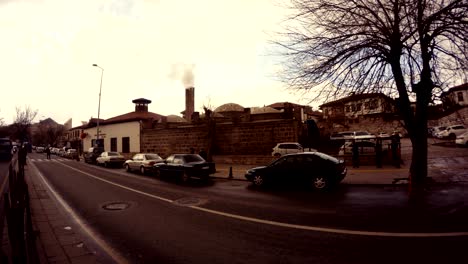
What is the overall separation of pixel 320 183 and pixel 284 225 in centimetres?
519

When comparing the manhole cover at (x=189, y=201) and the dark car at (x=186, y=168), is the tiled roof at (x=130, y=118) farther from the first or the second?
the manhole cover at (x=189, y=201)

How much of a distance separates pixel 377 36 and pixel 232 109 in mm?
36990

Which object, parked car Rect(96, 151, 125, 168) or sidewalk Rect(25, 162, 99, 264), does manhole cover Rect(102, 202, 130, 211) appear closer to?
sidewalk Rect(25, 162, 99, 264)

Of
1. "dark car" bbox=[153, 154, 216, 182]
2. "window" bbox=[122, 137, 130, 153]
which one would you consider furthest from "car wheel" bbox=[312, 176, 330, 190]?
"window" bbox=[122, 137, 130, 153]

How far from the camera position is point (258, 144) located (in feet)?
91.2

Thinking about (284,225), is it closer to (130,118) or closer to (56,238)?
(56,238)

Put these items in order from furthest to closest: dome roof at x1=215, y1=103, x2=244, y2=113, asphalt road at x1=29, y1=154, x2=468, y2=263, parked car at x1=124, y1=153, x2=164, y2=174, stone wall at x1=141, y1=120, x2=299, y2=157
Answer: dome roof at x1=215, y1=103, x2=244, y2=113, stone wall at x1=141, y1=120, x2=299, y2=157, parked car at x1=124, y1=153, x2=164, y2=174, asphalt road at x1=29, y1=154, x2=468, y2=263

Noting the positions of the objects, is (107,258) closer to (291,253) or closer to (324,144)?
(291,253)

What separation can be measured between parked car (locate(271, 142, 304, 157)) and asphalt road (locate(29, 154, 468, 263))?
40.0ft

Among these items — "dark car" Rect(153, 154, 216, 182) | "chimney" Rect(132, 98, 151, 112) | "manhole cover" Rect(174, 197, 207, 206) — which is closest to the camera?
"manhole cover" Rect(174, 197, 207, 206)

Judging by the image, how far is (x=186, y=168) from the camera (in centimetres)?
1617

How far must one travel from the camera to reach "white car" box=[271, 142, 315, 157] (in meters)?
24.2

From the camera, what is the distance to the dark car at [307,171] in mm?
11930

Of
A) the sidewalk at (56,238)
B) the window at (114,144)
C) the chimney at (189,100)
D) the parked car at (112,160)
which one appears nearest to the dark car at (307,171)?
the sidewalk at (56,238)
